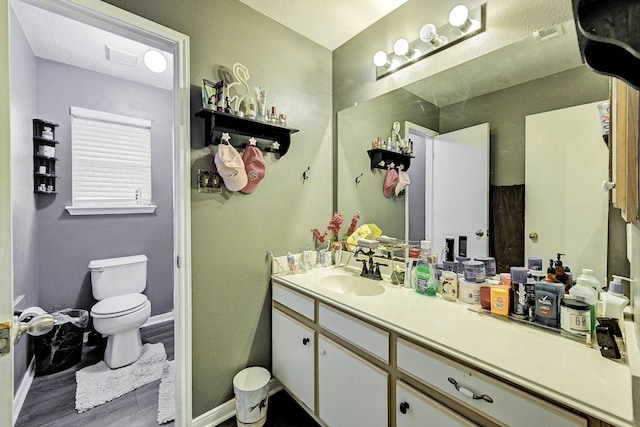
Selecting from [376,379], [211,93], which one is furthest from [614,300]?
[211,93]

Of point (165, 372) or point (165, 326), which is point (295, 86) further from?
point (165, 326)

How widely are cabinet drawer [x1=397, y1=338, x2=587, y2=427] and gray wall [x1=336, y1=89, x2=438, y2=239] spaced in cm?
89

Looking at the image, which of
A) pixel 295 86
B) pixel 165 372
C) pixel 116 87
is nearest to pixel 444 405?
pixel 295 86

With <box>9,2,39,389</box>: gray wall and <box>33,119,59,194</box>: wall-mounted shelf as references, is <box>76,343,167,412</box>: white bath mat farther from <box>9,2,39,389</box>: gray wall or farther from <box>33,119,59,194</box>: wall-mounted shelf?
<box>33,119,59,194</box>: wall-mounted shelf

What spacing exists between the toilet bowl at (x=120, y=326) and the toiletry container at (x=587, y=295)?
2.75 metres

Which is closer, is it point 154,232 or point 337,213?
point 337,213

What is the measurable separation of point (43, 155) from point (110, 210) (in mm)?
646

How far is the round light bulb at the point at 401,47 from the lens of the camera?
63.4 inches

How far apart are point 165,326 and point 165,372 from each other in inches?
35.1

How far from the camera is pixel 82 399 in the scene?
176cm

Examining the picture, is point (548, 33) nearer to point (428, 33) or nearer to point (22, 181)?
point (428, 33)

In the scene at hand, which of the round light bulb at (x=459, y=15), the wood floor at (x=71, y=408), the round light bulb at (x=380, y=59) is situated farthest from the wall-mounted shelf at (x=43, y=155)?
the round light bulb at (x=459, y=15)

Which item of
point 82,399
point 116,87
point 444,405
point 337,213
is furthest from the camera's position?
point 116,87

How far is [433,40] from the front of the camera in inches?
58.0
